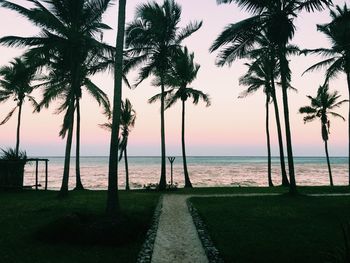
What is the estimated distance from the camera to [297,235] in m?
8.86

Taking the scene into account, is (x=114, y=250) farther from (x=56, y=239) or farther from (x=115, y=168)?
(x=115, y=168)

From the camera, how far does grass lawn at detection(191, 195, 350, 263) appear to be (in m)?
7.21

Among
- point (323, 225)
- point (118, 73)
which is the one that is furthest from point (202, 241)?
point (118, 73)

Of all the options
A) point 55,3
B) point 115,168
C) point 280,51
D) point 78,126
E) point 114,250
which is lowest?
point 114,250

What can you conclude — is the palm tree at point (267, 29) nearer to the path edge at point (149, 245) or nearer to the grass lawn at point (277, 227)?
the grass lawn at point (277, 227)

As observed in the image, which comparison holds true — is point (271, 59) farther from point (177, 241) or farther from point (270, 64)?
point (177, 241)

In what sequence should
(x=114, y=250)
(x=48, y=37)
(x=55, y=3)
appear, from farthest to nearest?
(x=55, y=3), (x=48, y=37), (x=114, y=250)

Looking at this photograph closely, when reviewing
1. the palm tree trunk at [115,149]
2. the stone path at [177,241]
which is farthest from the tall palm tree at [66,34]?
the stone path at [177,241]

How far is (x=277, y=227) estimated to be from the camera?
989 cm

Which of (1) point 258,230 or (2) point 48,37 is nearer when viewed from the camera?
(1) point 258,230

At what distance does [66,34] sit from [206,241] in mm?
11683

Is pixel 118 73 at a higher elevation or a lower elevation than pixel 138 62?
lower

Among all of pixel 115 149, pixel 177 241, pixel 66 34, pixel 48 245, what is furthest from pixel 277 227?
pixel 66 34

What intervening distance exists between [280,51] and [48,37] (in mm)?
11097
